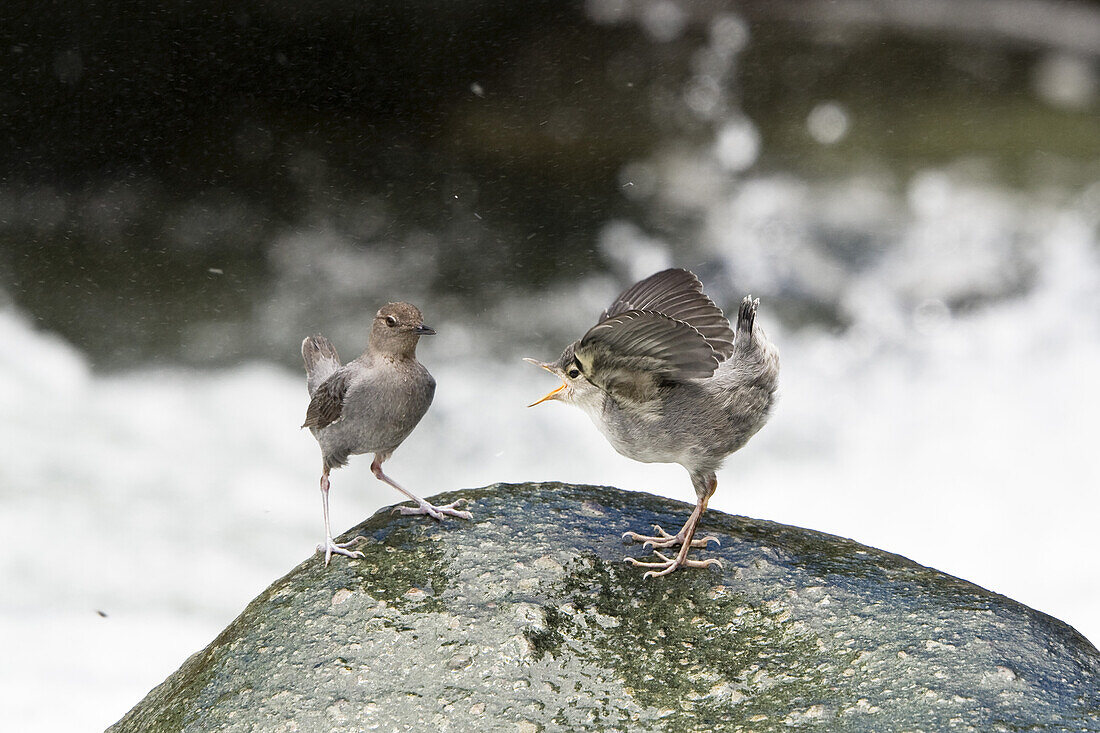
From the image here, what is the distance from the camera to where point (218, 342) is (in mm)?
10070

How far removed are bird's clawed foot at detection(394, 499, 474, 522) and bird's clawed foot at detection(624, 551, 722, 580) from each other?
0.71 m

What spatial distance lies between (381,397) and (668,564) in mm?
1307

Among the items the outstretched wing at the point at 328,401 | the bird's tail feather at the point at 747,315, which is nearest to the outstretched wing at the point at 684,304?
the bird's tail feather at the point at 747,315

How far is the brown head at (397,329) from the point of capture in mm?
4203

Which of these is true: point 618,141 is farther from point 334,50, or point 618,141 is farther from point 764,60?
point 334,50

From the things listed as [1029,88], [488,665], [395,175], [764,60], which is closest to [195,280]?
[395,175]

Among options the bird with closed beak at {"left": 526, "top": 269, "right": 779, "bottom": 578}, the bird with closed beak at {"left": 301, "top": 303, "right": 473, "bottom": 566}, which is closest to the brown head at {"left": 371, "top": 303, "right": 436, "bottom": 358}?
the bird with closed beak at {"left": 301, "top": 303, "right": 473, "bottom": 566}

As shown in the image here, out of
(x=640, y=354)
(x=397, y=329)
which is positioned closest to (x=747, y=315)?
(x=640, y=354)

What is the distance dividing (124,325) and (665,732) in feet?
27.0

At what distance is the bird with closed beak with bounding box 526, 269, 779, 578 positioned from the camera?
12.6 ft

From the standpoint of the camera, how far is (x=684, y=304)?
399 centimetres

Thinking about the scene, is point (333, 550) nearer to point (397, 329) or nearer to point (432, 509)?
point (432, 509)

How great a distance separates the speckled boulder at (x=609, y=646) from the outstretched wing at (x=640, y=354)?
0.67 m

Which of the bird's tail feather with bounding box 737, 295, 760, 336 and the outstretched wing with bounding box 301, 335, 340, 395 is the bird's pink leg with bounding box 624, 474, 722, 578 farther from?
the outstretched wing with bounding box 301, 335, 340, 395
